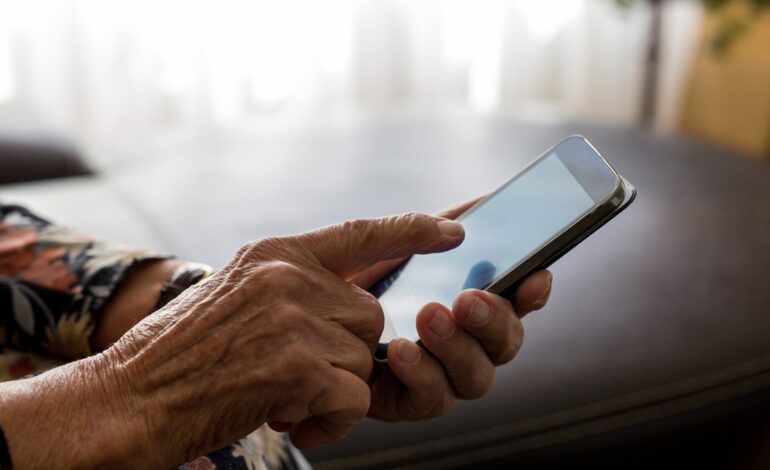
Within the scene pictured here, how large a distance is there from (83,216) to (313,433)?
25.6 inches

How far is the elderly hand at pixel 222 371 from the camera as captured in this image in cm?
47

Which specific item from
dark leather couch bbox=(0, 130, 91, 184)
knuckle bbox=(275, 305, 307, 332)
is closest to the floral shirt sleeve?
knuckle bbox=(275, 305, 307, 332)

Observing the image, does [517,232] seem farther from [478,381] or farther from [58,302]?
[58,302]

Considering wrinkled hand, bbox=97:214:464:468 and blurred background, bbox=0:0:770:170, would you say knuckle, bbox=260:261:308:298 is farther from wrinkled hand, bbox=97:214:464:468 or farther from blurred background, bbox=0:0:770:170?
blurred background, bbox=0:0:770:170

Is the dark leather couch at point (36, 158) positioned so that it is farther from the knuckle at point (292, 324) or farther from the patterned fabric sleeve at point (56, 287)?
the knuckle at point (292, 324)

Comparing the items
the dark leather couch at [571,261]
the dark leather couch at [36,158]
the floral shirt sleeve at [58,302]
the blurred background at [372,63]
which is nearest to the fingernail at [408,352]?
the floral shirt sleeve at [58,302]

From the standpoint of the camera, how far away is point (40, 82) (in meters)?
2.07

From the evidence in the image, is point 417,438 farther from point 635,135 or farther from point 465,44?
point 465,44

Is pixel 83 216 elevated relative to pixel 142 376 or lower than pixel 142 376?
lower

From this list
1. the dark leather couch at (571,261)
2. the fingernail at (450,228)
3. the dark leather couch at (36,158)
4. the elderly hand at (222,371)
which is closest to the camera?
the elderly hand at (222,371)

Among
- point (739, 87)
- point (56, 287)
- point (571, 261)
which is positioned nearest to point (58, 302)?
point (56, 287)

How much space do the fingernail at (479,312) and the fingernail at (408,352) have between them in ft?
0.14

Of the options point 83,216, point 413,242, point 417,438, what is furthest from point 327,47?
point 413,242

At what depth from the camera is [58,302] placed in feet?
2.10
